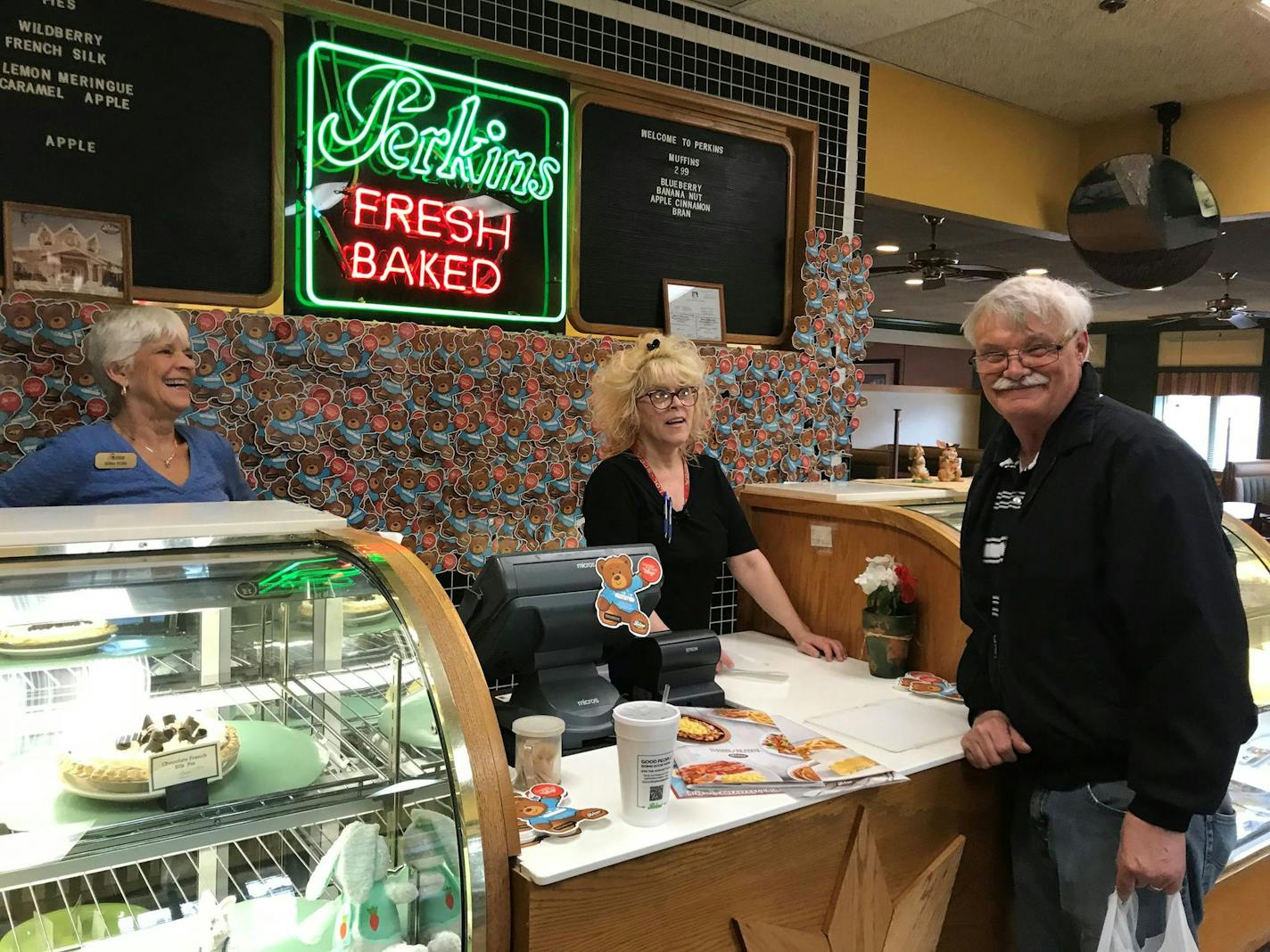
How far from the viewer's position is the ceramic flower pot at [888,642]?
2551 millimetres

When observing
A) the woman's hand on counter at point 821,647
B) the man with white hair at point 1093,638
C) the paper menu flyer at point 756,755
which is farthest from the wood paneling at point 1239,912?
the paper menu flyer at point 756,755

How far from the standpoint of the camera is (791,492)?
10.1ft

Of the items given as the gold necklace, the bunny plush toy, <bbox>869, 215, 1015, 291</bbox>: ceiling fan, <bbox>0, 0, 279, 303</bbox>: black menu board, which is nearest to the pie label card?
the bunny plush toy

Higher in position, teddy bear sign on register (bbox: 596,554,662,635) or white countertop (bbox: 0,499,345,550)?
white countertop (bbox: 0,499,345,550)

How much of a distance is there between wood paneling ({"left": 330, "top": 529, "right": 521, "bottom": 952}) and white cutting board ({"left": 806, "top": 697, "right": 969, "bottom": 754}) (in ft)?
3.18

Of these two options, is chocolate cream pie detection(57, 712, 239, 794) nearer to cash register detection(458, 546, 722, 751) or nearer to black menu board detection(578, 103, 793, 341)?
cash register detection(458, 546, 722, 751)

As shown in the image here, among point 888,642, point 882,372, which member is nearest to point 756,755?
point 888,642

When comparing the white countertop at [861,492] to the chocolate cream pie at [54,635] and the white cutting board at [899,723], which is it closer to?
the white cutting board at [899,723]

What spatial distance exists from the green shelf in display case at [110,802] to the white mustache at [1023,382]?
4.61 feet

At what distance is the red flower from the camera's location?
8.51ft

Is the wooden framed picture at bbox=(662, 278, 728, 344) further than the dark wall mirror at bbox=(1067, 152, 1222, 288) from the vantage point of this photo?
No

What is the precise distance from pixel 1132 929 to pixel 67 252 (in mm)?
2725

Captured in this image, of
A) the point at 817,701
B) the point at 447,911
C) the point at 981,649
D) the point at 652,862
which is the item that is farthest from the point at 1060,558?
the point at 447,911

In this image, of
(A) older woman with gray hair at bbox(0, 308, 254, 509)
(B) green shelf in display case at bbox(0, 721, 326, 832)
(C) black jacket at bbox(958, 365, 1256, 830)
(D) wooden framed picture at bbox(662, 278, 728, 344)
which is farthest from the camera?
(D) wooden framed picture at bbox(662, 278, 728, 344)
